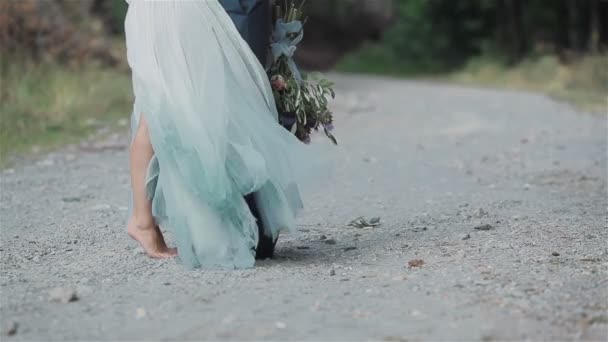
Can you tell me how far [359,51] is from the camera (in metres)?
36.1

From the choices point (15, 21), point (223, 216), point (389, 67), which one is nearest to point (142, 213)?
point (223, 216)

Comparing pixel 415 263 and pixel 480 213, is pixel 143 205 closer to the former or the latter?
pixel 415 263

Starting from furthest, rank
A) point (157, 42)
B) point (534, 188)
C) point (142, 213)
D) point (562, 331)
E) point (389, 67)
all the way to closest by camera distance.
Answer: point (389, 67) < point (534, 188) < point (142, 213) < point (157, 42) < point (562, 331)

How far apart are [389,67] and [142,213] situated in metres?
27.4

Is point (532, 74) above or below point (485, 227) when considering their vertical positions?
below

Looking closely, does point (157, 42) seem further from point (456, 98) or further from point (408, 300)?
point (456, 98)

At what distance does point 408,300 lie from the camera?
432 centimetres

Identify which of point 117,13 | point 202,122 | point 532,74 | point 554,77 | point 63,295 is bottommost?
point 532,74

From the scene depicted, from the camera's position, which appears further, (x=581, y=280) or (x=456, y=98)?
(x=456, y=98)

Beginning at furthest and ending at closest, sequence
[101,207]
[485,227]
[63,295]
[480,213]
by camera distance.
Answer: [101,207]
[480,213]
[485,227]
[63,295]

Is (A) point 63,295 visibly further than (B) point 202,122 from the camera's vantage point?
No

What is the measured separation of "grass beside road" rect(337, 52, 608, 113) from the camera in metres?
17.2

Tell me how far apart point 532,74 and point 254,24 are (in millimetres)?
18251

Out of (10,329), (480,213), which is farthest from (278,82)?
(480,213)
